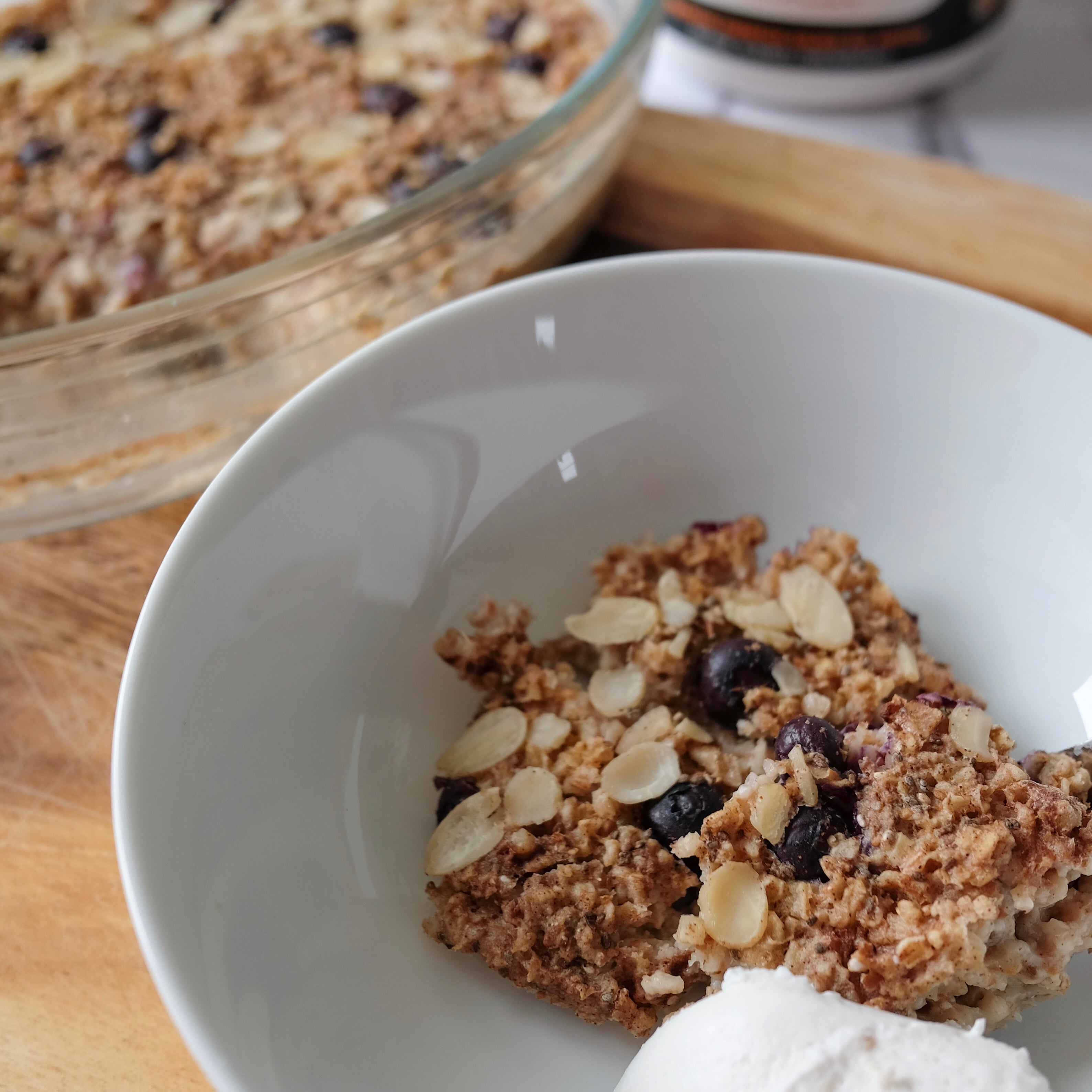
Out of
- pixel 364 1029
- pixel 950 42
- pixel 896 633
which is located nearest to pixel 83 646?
pixel 364 1029

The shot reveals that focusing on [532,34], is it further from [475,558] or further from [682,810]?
[682,810]

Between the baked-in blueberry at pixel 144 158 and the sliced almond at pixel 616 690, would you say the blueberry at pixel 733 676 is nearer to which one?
the sliced almond at pixel 616 690

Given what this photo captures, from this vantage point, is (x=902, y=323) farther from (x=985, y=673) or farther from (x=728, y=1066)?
(x=728, y=1066)

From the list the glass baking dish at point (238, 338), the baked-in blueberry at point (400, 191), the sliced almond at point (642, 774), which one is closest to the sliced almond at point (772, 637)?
the sliced almond at point (642, 774)

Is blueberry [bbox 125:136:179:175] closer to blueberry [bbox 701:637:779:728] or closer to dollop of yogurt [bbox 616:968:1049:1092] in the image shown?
blueberry [bbox 701:637:779:728]

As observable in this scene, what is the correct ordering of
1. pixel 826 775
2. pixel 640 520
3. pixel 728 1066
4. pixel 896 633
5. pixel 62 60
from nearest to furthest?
1. pixel 728 1066
2. pixel 826 775
3. pixel 896 633
4. pixel 640 520
5. pixel 62 60

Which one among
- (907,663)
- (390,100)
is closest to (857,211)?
(390,100)
